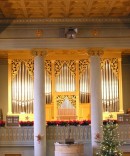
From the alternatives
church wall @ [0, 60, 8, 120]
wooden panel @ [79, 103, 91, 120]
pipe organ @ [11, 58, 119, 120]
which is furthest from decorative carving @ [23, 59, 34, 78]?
wooden panel @ [79, 103, 91, 120]

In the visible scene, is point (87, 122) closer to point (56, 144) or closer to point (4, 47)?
point (56, 144)

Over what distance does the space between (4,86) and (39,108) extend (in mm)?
3283

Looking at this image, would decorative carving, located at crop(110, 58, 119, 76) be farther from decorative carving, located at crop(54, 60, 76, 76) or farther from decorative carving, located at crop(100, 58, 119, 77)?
decorative carving, located at crop(54, 60, 76, 76)

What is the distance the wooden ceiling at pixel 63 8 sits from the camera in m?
14.8

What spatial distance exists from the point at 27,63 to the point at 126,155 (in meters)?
5.67

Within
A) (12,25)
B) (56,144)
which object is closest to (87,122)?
(56,144)

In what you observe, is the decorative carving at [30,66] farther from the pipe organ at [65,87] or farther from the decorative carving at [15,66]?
the decorative carving at [15,66]

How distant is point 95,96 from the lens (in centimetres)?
1656

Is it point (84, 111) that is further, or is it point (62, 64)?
point (62, 64)

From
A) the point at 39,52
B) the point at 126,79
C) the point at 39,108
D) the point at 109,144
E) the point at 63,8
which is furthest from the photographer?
the point at 126,79

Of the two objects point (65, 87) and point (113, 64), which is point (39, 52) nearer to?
point (65, 87)

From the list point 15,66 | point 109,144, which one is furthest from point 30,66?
point 109,144

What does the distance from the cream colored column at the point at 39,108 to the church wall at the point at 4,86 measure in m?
2.96

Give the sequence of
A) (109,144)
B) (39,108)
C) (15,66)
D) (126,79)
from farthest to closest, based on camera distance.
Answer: (126,79) → (15,66) → (39,108) → (109,144)
